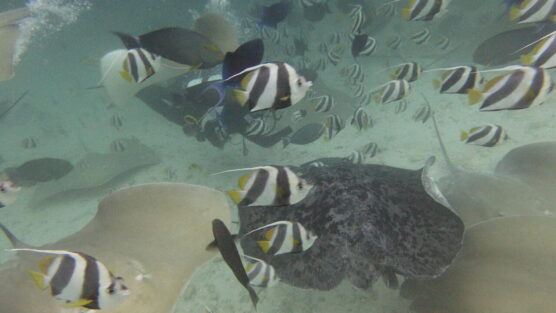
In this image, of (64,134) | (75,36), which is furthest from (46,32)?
(64,134)

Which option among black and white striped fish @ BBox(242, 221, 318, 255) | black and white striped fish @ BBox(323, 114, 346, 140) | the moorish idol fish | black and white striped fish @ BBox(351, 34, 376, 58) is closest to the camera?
the moorish idol fish

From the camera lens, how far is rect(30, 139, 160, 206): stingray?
7.32 meters

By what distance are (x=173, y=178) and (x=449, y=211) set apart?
598 centimetres

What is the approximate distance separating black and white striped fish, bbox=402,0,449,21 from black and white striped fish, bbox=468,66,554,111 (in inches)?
73.8

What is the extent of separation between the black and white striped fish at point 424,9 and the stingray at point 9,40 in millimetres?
4442

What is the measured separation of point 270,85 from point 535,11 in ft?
10.5

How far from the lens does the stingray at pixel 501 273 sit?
75.3 inches

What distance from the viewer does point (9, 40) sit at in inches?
99.2

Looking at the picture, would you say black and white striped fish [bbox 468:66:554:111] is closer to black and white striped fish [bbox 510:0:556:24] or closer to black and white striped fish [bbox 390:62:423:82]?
black and white striped fish [bbox 510:0:556:24]

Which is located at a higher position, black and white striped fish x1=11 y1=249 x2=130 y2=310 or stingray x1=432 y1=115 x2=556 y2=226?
black and white striped fish x1=11 y1=249 x2=130 y2=310

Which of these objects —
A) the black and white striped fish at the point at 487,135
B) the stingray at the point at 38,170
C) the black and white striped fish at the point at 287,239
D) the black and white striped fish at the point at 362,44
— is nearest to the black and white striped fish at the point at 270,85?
the black and white striped fish at the point at 287,239

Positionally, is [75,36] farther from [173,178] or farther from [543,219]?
[543,219]

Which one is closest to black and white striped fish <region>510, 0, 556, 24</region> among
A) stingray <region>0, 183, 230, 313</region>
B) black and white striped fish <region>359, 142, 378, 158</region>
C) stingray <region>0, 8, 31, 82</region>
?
black and white striped fish <region>359, 142, 378, 158</region>

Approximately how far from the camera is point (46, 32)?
40.2 metres
